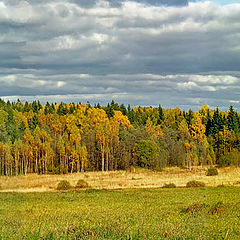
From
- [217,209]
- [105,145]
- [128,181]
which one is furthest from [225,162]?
[217,209]

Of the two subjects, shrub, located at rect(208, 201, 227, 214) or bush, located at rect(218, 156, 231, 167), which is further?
bush, located at rect(218, 156, 231, 167)

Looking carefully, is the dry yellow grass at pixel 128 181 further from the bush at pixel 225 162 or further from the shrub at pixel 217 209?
the shrub at pixel 217 209

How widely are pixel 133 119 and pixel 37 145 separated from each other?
128 ft

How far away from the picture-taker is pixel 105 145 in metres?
79.2

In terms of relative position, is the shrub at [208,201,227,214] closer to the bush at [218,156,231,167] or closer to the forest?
the forest

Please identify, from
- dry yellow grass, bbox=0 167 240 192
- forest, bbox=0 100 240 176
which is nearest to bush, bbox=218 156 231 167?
forest, bbox=0 100 240 176

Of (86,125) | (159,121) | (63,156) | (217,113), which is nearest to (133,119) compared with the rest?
(159,121)

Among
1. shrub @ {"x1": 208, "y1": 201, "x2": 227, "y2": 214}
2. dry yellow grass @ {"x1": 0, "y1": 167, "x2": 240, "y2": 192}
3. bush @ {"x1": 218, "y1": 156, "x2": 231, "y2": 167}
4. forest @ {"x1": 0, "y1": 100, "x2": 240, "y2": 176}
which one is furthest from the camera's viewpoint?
forest @ {"x1": 0, "y1": 100, "x2": 240, "y2": 176}

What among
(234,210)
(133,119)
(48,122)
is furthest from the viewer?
(133,119)

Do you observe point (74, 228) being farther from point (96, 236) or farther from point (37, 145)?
point (37, 145)

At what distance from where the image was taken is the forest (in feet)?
227

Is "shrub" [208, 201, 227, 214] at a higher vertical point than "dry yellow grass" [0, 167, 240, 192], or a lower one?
higher

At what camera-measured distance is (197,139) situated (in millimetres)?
84062

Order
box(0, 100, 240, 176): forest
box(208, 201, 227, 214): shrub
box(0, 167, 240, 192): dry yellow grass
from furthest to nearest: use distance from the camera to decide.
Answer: box(0, 100, 240, 176): forest → box(0, 167, 240, 192): dry yellow grass → box(208, 201, 227, 214): shrub
